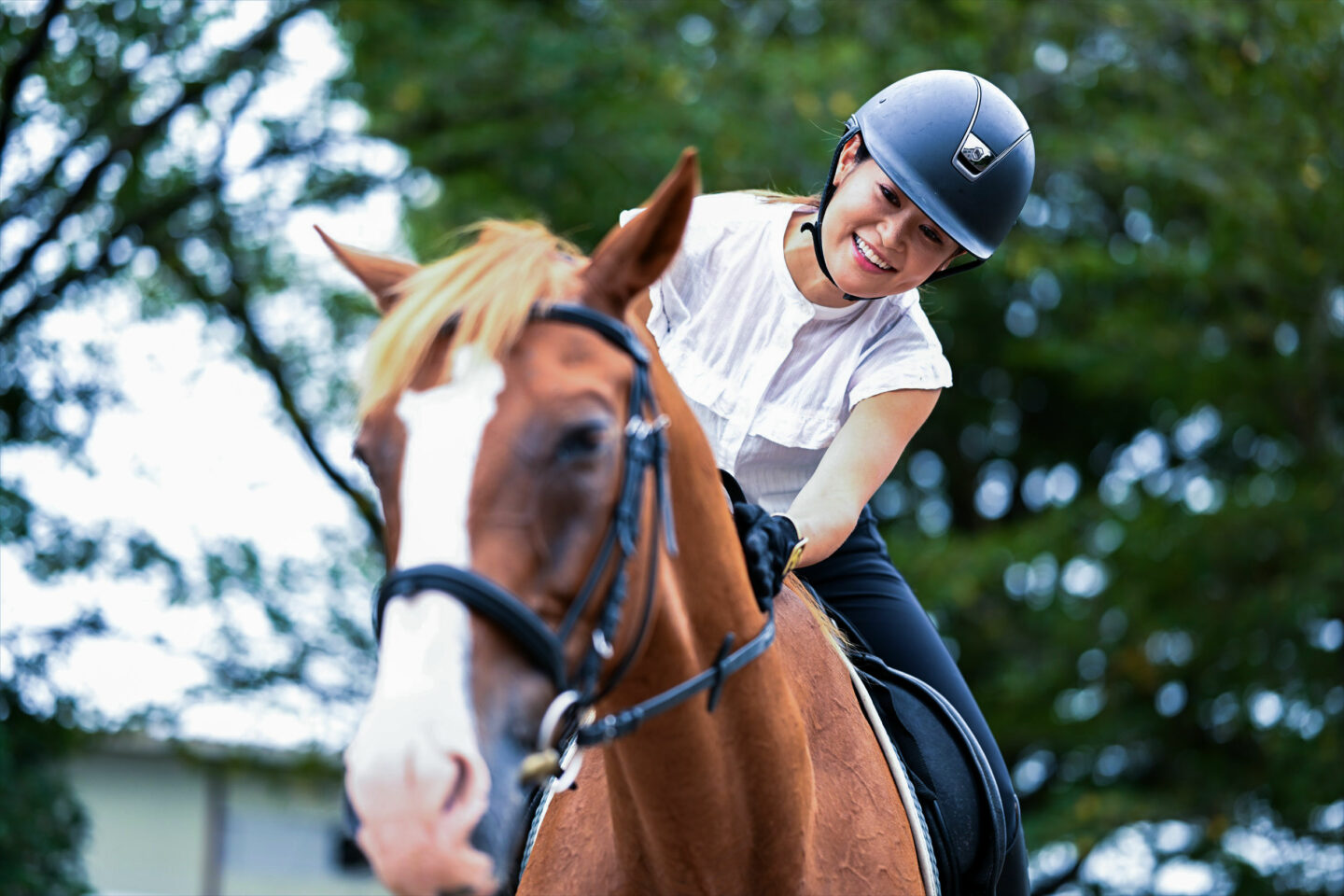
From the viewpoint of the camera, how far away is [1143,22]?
36.8 ft

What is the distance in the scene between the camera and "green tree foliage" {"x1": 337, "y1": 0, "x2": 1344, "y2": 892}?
1065 centimetres

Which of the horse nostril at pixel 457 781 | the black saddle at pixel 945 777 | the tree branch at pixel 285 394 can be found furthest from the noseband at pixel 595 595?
the tree branch at pixel 285 394

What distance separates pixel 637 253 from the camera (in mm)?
2396

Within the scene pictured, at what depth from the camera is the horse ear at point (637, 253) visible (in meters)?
2.36

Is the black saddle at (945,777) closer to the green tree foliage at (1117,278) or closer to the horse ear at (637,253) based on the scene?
the horse ear at (637,253)

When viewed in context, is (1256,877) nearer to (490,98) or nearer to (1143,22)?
(1143,22)

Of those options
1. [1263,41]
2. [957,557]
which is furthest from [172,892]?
[1263,41]

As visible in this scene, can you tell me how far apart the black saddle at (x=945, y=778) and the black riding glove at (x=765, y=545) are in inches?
28.8

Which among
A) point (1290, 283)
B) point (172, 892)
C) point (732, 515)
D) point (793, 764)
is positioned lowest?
point (172, 892)

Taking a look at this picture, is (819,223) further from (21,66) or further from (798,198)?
(21,66)

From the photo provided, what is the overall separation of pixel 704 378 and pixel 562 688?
5.16ft

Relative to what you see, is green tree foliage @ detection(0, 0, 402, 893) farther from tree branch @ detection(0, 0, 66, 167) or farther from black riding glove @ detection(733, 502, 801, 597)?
black riding glove @ detection(733, 502, 801, 597)

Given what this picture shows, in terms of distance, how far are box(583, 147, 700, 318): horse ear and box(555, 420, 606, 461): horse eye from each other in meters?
0.30

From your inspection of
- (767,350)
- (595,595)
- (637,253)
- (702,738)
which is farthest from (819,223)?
→ (595,595)
